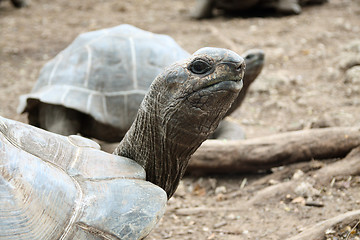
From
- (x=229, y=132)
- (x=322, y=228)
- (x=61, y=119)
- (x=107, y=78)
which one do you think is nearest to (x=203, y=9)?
(x=229, y=132)

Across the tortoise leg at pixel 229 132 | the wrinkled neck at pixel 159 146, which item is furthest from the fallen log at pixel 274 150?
the wrinkled neck at pixel 159 146

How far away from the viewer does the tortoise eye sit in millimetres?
1959

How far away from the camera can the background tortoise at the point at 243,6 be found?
862 cm

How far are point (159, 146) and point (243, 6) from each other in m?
6.96

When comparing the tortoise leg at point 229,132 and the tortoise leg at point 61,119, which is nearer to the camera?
the tortoise leg at point 61,119

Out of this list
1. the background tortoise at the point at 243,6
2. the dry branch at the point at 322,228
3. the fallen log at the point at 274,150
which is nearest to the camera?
the dry branch at the point at 322,228

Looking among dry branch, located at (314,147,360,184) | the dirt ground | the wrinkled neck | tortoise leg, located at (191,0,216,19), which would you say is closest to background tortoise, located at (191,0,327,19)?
tortoise leg, located at (191,0,216,19)

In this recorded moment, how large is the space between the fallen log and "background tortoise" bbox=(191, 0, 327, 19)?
5519mm

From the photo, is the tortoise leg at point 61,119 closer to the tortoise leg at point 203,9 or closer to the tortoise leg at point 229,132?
the tortoise leg at point 229,132

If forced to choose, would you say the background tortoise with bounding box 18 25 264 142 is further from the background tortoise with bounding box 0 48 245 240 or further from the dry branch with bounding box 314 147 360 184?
the background tortoise with bounding box 0 48 245 240

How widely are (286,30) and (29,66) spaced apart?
408 cm

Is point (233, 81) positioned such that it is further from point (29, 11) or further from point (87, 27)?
point (29, 11)

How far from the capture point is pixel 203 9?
874 cm

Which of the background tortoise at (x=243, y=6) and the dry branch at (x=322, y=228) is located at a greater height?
the dry branch at (x=322, y=228)
